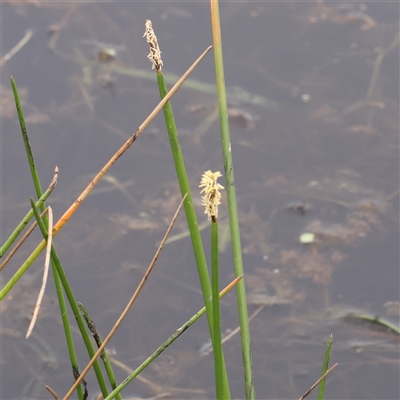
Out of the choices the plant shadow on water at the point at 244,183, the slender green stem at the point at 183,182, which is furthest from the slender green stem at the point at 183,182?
the plant shadow on water at the point at 244,183

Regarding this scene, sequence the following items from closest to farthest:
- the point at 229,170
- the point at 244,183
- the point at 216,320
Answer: the point at 216,320, the point at 229,170, the point at 244,183

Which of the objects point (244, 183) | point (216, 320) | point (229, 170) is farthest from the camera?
point (244, 183)

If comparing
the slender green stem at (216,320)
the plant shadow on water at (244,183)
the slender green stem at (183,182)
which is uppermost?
the plant shadow on water at (244,183)

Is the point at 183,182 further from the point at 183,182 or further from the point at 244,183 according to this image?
the point at 244,183

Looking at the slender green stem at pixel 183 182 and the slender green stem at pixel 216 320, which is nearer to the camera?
the slender green stem at pixel 216 320

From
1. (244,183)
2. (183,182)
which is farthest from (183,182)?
(244,183)

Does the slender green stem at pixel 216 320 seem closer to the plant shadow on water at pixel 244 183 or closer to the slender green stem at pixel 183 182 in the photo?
the slender green stem at pixel 183 182

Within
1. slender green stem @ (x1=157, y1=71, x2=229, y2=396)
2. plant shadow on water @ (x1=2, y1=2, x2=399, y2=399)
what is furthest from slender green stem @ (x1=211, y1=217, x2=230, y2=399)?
plant shadow on water @ (x1=2, y1=2, x2=399, y2=399)

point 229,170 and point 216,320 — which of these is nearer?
point 216,320

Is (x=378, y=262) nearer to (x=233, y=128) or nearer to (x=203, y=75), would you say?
(x=233, y=128)
